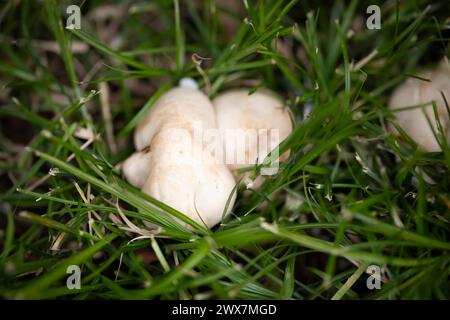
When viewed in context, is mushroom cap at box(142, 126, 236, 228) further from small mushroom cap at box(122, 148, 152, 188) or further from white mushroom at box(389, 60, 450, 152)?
white mushroom at box(389, 60, 450, 152)

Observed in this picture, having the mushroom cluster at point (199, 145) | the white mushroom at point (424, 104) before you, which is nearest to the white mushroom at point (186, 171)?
the mushroom cluster at point (199, 145)

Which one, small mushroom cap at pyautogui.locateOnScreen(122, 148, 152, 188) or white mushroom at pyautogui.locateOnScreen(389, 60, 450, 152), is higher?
white mushroom at pyautogui.locateOnScreen(389, 60, 450, 152)

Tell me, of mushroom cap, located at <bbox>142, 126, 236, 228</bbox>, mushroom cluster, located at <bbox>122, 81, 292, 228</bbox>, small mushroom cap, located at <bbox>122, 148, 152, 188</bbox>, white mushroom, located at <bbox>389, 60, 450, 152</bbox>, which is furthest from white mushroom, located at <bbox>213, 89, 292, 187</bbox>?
white mushroom, located at <bbox>389, 60, 450, 152</bbox>

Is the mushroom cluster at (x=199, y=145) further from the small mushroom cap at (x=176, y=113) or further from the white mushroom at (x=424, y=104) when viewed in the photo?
the white mushroom at (x=424, y=104)

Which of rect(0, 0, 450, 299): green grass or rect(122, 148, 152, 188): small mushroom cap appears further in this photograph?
rect(122, 148, 152, 188): small mushroom cap

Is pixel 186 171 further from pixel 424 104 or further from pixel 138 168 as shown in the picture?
pixel 424 104

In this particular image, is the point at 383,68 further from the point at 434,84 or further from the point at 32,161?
the point at 32,161

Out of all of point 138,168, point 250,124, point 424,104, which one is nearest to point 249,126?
point 250,124
